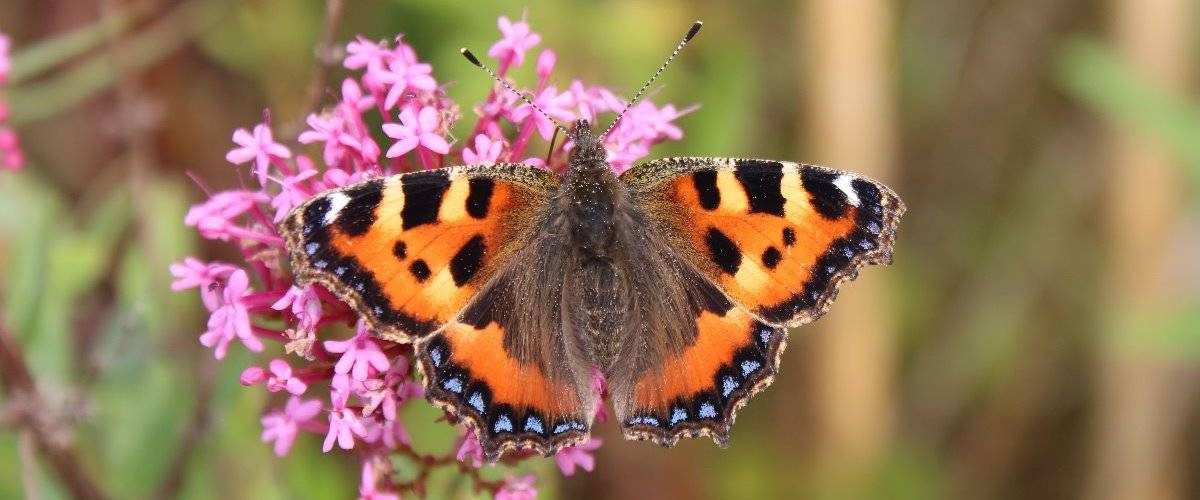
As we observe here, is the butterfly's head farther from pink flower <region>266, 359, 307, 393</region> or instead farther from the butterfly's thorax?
pink flower <region>266, 359, 307, 393</region>

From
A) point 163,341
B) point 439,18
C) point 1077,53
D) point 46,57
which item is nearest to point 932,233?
point 1077,53

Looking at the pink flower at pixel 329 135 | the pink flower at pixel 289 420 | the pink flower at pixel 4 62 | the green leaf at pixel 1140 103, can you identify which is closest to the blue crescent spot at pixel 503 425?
the pink flower at pixel 289 420

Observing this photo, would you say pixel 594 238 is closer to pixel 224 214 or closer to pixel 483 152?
pixel 483 152

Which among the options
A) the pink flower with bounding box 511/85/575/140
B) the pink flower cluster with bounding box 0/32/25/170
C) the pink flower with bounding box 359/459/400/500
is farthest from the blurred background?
the pink flower with bounding box 511/85/575/140

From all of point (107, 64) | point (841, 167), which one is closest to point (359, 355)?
point (107, 64)

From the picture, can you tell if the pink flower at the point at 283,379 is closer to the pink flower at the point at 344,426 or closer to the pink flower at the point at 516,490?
the pink flower at the point at 344,426
